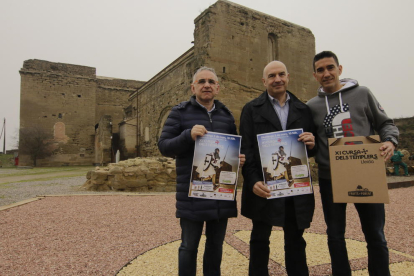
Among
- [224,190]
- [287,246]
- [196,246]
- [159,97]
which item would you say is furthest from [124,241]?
[159,97]

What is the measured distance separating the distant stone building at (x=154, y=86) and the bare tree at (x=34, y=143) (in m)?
0.64

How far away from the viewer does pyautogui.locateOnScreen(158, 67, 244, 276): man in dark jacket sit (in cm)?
216

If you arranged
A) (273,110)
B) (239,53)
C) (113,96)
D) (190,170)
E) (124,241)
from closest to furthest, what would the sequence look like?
(190,170)
(273,110)
(124,241)
(239,53)
(113,96)

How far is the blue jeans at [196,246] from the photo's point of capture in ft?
7.09

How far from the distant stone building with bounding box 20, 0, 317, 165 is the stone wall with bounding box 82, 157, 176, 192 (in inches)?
156

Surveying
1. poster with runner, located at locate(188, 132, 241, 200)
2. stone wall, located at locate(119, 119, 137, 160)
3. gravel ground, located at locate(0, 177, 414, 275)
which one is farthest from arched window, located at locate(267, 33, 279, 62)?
stone wall, located at locate(119, 119, 137, 160)

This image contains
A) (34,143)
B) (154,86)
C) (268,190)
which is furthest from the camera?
(34,143)

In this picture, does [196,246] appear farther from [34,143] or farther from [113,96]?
[113,96]

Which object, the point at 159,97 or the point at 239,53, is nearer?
the point at 239,53

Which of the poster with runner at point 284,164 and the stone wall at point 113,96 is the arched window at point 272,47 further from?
the stone wall at point 113,96

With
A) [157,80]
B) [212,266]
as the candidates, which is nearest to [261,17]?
[157,80]

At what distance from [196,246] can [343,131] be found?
1597mm

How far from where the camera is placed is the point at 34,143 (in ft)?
80.6

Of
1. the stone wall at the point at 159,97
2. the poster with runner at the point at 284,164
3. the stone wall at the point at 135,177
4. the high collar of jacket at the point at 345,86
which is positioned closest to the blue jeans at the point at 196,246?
→ the poster with runner at the point at 284,164
